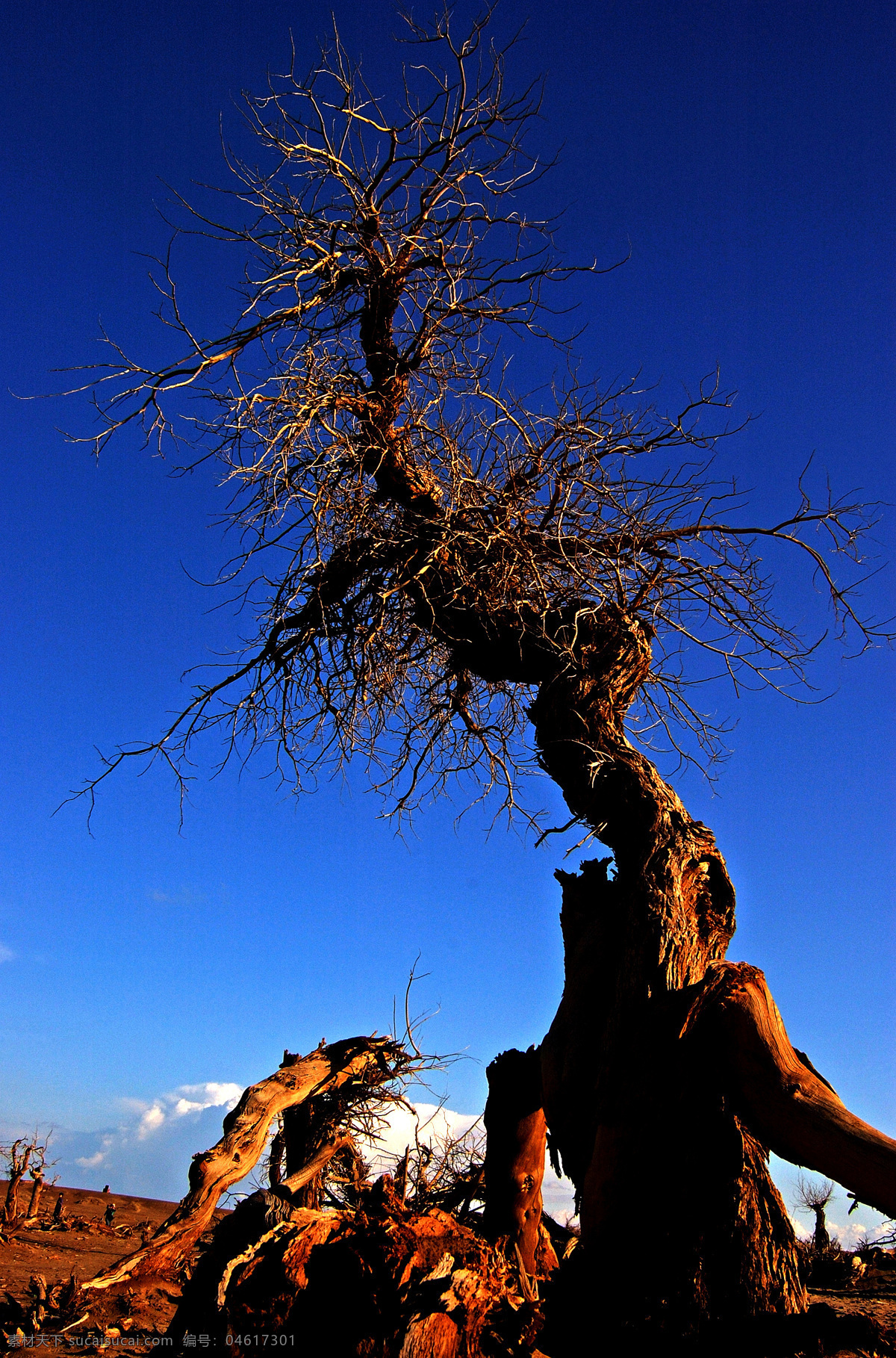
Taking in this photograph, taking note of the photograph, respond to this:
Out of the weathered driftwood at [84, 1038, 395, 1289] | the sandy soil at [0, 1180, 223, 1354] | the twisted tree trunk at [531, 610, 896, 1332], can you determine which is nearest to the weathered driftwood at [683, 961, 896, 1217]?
the twisted tree trunk at [531, 610, 896, 1332]

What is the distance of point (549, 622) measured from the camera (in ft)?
19.3

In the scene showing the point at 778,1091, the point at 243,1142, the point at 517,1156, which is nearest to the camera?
the point at 778,1091

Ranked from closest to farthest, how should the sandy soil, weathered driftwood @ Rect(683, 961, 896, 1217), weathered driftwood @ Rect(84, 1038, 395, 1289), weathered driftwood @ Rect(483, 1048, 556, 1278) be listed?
weathered driftwood @ Rect(683, 961, 896, 1217) → weathered driftwood @ Rect(84, 1038, 395, 1289) → the sandy soil → weathered driftwood @ Rect(483, 1048, 556, 1278)

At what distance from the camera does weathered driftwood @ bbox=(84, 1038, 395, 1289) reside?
376 cm

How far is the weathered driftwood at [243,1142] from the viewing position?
3.76 meters

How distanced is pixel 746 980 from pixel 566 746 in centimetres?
190

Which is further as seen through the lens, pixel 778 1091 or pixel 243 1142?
pixel 243 1142

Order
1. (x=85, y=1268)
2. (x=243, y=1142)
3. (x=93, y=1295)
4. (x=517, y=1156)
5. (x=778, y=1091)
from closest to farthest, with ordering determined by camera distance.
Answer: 1. (x=778, y=1091)
2. (x=93, y=1295)
3. (x=243, y=1142)
4. (x=517, y=1156)
5. (x=85, y=1268)

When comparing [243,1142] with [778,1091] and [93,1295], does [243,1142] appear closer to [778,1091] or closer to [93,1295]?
[93,1295]

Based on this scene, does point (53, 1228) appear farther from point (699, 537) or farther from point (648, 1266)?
point (699, 537)

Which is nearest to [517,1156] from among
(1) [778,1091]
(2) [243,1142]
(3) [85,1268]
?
(2) [243,1142]

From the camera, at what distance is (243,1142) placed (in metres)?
4.51

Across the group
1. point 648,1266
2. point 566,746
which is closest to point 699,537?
point 566,746

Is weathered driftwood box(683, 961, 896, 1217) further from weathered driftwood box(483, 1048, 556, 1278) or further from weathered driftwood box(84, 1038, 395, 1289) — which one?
weathered driftwood box(84, 1038, 395, 1289)
